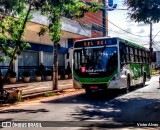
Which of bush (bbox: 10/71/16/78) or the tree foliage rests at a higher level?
the tree foliage

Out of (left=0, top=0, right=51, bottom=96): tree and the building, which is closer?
(left=0, top=0, right=51, bottom=96): tree

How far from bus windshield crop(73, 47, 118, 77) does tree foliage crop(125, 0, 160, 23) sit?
2.85 meters

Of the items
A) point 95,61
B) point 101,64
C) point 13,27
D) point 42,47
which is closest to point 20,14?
point 13,27

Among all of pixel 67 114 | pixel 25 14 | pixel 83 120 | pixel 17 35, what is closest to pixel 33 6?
pixel 25 14

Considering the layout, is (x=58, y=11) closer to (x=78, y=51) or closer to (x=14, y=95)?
(x=78, y=51)

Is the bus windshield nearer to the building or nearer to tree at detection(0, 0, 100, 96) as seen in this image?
tree at detection(0, 0, 100, 96)

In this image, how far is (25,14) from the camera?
45.2 feet

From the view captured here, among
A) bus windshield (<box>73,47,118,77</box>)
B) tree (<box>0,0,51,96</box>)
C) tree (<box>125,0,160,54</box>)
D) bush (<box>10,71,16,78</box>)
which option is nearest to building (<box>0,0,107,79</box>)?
bush (<box>10,71,16,78</box>)

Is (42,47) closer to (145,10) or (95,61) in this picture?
(95,61)

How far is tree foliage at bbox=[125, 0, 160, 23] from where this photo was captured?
10734 millimetres

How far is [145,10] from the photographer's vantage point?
11.2 m

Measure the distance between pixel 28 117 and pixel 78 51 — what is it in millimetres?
6583

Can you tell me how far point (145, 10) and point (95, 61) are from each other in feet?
14.1

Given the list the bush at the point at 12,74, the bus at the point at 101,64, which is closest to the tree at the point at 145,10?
the bus at the point at 101,64
